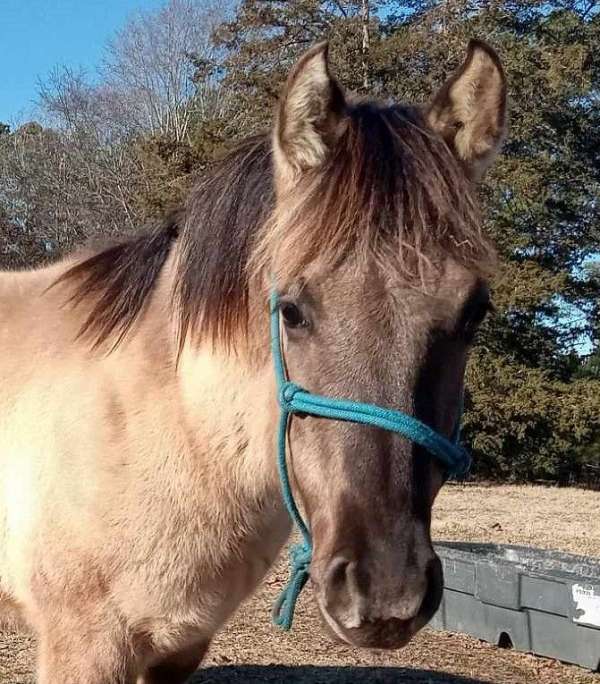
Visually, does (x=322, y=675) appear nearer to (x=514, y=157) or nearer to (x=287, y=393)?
(x=287, y=393)

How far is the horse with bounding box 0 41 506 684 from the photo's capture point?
5.85 ft

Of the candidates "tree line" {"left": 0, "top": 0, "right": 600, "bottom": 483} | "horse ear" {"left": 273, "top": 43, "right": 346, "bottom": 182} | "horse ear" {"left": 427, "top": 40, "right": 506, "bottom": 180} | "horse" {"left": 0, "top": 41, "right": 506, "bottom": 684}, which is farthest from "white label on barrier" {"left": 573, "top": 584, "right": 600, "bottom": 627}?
"tree line" {"left": 0, "top": 0, "right": 600, "bottom": 483}

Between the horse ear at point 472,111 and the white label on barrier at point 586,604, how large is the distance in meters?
3.31

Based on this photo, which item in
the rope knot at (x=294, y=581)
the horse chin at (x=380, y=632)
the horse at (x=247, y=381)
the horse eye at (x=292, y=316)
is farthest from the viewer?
the rope knot at (x=294, y=581)

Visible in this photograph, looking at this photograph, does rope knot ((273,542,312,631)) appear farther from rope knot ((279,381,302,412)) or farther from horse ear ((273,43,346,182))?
horse ear ((273,43,346,182))

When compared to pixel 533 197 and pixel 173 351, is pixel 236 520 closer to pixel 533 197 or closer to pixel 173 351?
pixel 173 351

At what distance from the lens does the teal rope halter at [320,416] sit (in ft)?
5.73

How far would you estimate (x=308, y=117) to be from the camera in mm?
2078

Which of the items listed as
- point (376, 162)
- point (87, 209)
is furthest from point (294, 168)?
point (87, 209)

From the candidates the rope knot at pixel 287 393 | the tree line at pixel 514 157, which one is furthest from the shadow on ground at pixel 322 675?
the tree line at pixel 514 157

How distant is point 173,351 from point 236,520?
547mm

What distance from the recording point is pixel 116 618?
2.35 m

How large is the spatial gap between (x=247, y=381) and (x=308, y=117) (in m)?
0.74

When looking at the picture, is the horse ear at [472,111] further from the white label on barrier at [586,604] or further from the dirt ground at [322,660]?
the white label on barrier at [586,604]
